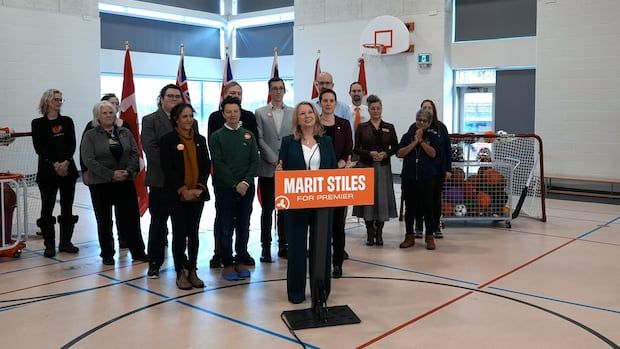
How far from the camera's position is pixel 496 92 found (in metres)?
11.7

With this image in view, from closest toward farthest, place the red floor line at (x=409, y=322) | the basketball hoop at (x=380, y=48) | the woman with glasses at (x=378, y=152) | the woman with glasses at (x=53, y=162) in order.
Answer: the red floor line at (x=409, y=322) → the woman with glasses at (x=53, y=162) → the woman with glasses at (x=378, y=152) → the basketball hoop at (x=380, y=48)

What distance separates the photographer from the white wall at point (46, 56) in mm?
11211

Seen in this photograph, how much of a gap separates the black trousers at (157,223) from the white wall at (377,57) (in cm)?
849

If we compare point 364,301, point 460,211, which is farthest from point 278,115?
point 460,211

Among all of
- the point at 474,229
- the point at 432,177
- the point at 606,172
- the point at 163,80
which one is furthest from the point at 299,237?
the point at 163,80

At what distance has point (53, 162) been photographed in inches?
213

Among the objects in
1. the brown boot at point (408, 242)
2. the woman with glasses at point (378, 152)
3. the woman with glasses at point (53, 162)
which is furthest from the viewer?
the brown boot at point (408, 242)

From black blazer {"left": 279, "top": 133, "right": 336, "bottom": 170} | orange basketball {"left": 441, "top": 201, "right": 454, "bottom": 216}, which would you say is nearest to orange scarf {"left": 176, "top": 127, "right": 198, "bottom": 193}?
black blazer {"left": 279, "top": 133, "right": 336, "bottom": 170}

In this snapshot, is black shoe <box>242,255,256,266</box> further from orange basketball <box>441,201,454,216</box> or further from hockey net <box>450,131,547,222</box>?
hockey net <box>450,131,547,222</box>

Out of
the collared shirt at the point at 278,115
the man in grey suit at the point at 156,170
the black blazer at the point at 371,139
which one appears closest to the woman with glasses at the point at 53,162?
the man in grey suit at the point at 156,170

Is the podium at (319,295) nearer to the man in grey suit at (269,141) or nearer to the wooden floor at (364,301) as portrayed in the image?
the wooden floor at (364,301)

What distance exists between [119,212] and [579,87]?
8512mm

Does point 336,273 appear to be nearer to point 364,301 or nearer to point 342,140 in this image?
point 364,301

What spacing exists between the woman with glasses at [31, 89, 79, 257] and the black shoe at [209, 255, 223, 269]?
62.2 inches
